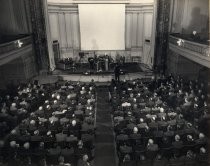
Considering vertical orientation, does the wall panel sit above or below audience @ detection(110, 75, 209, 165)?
above

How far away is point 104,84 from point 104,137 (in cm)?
930

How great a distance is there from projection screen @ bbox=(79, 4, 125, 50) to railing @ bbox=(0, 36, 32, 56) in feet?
25.4

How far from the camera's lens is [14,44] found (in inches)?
708

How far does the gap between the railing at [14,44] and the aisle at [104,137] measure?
804 centimetres

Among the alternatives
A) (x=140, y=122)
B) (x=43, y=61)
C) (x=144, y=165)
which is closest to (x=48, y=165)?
(x=144, y=165)

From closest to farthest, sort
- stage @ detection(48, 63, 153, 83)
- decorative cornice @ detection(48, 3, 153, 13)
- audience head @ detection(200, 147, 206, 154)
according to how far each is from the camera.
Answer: audience head @ detection(200, 147, 206, 154)
stage @ detection(48, 63, 153, 83)
decorative cornice @ detection(48, 3, 153, 13)

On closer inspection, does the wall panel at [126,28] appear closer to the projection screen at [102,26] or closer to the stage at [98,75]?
the projection screen at [102,26]

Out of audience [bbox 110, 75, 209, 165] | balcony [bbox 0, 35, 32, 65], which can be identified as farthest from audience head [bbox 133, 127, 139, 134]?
balcony [bbox 0, 35, 32, 65]

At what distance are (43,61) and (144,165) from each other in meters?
17.7

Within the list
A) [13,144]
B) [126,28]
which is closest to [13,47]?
[13,144]

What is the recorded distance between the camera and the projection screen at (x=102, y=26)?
2705cm

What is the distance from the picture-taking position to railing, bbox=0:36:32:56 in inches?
635

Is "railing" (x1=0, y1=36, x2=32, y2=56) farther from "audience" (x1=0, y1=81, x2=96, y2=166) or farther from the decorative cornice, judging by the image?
the decorative cornice

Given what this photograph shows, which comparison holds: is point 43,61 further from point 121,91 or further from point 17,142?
point 17,142
